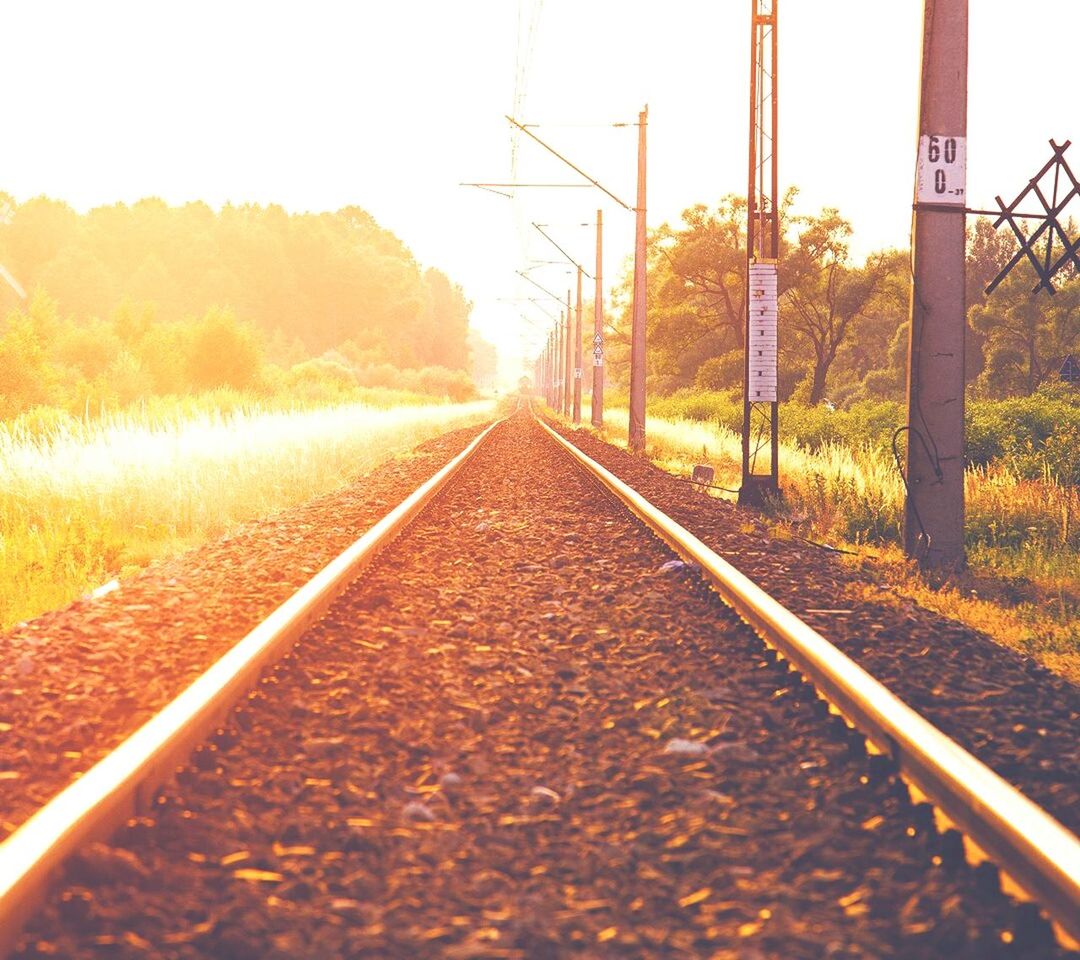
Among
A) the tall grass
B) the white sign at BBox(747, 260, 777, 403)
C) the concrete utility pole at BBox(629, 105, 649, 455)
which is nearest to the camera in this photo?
the tall grass

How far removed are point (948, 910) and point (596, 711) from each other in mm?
1757

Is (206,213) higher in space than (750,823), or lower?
higher

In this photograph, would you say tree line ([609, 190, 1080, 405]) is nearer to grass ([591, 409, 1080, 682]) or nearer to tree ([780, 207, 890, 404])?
tree ([780, 207, 890, 404])

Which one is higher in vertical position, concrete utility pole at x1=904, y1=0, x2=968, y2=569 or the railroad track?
concrete utility pole at x1=904, y1=0, x2=968, y2=569

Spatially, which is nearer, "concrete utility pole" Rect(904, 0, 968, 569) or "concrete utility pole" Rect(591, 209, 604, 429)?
"concrete utility pole" Rect(904, 0, 968, 569)

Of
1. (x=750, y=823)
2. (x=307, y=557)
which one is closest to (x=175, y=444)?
(x=307, y=557)

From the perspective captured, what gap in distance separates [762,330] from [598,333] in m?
22.5

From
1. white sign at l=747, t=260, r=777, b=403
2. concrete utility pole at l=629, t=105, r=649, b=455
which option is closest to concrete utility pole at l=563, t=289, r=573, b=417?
concrete utility pole at l=629, t=105, r=649, b=455

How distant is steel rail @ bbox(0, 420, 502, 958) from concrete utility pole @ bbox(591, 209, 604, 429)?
29.6m

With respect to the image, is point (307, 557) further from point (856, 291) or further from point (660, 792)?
point (856, 291)

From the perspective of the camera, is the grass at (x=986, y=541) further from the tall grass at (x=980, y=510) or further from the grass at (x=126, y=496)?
the grass at (x=126, y=496)

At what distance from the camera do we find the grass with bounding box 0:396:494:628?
757cm

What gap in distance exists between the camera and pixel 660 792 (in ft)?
10.5

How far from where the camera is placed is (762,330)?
488 inches
